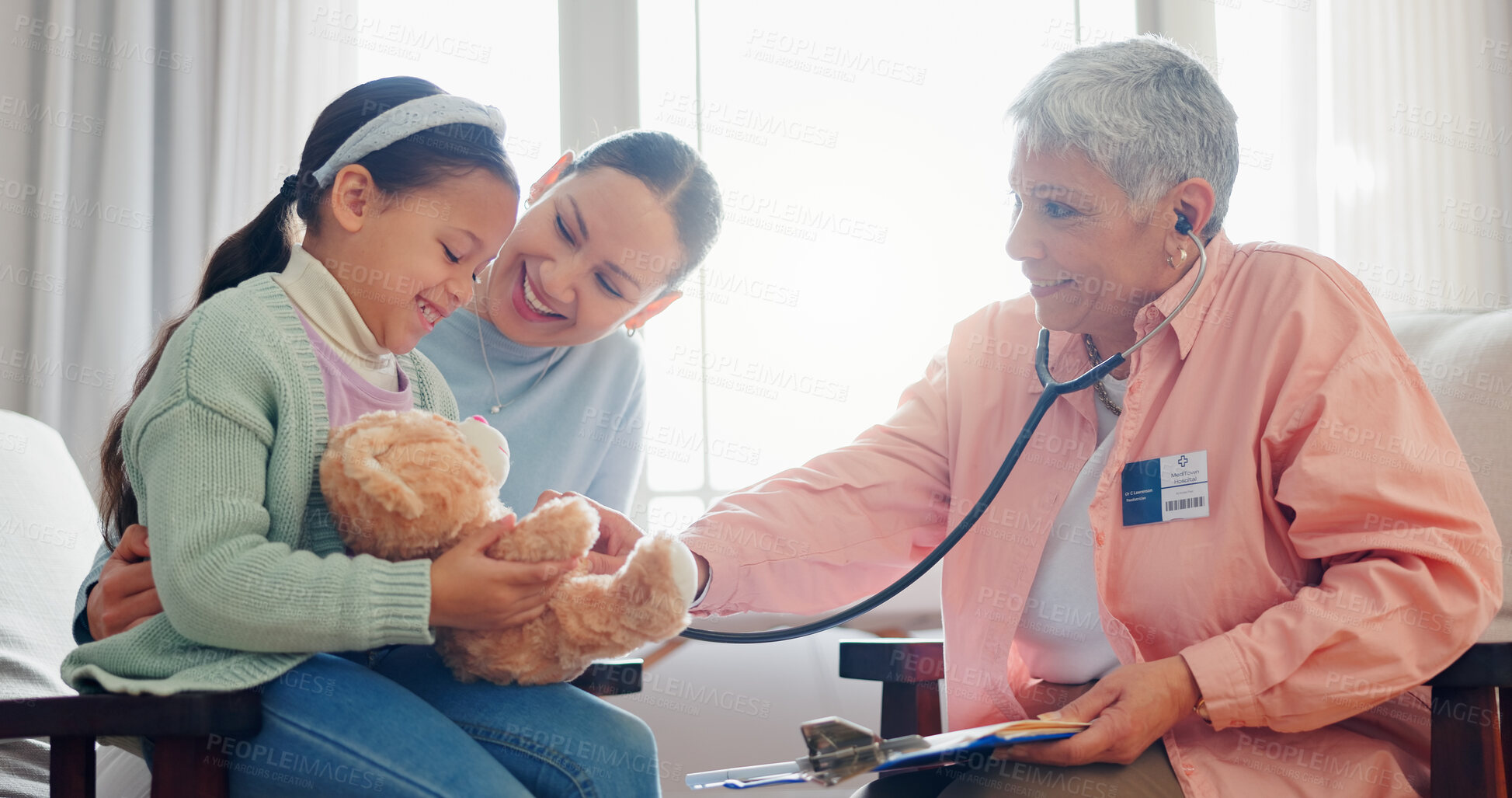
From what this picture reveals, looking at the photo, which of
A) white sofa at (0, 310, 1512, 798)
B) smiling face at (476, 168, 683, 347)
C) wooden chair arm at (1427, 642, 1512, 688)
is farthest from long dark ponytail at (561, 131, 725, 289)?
wooden chair arm at (1427, 642, 1512, 688)

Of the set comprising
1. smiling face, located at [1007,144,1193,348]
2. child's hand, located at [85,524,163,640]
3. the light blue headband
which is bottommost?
child's hand, located at [85,524,163,640]

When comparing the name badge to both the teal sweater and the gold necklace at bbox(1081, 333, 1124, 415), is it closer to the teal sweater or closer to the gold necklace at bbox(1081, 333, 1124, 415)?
the gold necklace at bbox(1081, 333, 1124, 415)

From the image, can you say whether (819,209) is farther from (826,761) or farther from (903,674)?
(826,761)

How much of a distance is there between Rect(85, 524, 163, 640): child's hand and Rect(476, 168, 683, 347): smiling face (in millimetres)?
631

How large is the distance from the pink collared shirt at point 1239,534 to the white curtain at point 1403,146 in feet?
5.34

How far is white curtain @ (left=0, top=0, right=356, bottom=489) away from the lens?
98.7 inches

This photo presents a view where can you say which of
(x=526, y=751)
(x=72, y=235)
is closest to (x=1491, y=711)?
(x=526, y=751)

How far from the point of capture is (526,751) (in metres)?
1.00

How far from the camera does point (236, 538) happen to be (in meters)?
0.86

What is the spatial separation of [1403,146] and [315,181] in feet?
8.74

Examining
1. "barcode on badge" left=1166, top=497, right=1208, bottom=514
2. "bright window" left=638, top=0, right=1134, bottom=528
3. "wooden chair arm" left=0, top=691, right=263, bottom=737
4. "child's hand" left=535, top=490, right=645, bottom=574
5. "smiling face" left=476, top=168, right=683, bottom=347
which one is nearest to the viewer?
"wooden chair arm" left=0, top=691, right=263, bottom=737

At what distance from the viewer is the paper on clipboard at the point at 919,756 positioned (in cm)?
89

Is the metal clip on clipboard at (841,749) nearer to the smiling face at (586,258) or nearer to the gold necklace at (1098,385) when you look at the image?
the gold necklace at (1098,385)

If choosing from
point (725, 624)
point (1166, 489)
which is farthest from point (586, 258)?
point (725, 624)
